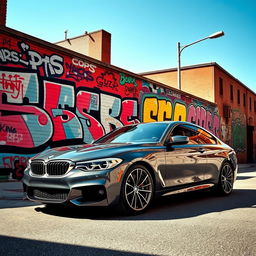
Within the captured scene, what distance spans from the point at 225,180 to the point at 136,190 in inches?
117

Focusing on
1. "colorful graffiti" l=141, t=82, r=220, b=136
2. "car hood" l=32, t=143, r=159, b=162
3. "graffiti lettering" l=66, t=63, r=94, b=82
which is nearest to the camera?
"car hood" l=32, t=143, r=159, b=162

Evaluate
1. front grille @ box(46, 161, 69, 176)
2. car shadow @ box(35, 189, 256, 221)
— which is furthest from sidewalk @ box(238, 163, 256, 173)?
front grille @ box(46, 161, 69, 176)

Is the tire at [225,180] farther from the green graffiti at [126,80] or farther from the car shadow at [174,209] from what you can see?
the green graffiti at [126,80]

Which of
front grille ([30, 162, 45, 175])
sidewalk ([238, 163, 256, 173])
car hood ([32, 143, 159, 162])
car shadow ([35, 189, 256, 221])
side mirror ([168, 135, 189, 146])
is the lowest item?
sidewalk ([238, 163, 256, 173])

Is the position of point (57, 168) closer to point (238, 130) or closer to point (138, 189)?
point (138, 189)

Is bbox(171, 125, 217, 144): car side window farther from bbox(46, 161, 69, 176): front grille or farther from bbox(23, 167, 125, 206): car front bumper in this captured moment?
bbox(46, 161, 69, 176): front grille

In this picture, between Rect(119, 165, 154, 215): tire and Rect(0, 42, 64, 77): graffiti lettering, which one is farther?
Rect(0, 42, 64, 77): graffiti lettering

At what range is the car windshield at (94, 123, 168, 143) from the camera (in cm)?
555

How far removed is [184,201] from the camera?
6078 mm

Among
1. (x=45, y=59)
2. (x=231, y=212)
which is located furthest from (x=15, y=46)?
(x=231, y=212)

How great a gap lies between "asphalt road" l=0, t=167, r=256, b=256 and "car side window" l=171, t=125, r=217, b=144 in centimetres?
131

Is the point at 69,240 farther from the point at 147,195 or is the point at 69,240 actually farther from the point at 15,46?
the point at 15,46

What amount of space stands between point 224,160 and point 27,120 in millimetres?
6379

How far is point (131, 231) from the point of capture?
12.2 ft
